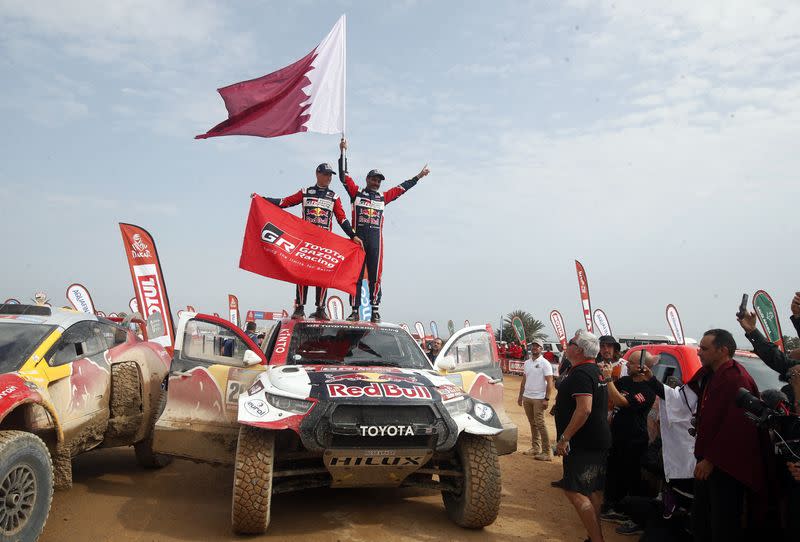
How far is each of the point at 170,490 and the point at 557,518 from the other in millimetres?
3946

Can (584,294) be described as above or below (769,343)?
A: above

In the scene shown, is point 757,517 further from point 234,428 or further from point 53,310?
point 53,310

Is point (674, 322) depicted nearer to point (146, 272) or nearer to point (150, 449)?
point (146, 272)

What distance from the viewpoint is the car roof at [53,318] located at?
560cm

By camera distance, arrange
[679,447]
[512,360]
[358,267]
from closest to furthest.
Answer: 1. [679,447]
2. [358,267]
3. [512,360]

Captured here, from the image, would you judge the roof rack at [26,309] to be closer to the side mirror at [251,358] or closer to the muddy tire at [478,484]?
the side mirror at [251,358]

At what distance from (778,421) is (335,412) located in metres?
2.91

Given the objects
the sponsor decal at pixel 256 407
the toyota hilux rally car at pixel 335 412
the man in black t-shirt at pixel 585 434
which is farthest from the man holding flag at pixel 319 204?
the man in black t-shirt at pixel 585 434

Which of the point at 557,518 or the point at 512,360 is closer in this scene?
the point at 557,518

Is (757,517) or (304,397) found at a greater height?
(304,397)

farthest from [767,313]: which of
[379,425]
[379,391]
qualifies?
[379,425]

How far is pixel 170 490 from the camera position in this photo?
6395 mm

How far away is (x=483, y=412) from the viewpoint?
527cm

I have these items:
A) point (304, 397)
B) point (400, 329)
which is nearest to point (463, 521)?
point (304, 397)
